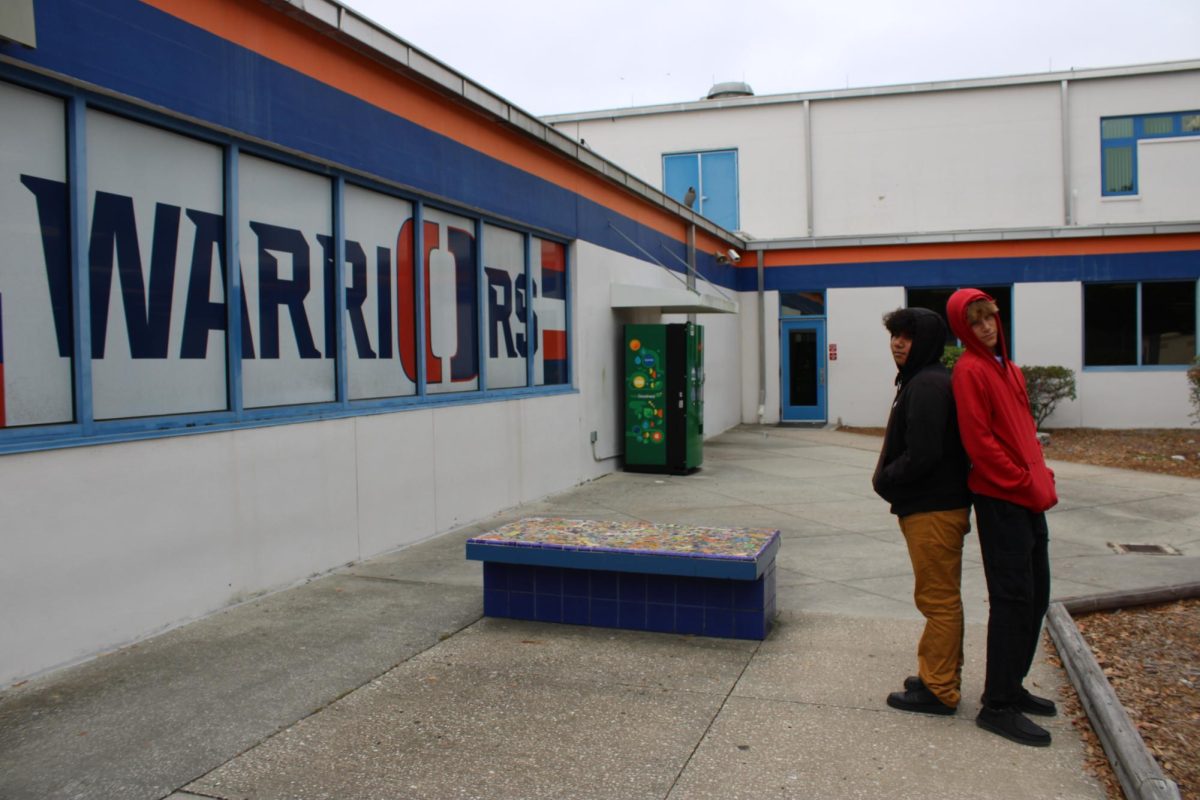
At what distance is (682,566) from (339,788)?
7.62 ft

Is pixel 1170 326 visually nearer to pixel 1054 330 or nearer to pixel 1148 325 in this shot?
pixel 1148 325

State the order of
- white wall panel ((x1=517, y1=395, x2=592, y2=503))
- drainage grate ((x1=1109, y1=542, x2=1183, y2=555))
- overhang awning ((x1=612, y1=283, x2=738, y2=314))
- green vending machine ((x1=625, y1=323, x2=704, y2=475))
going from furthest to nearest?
overhang awning ((x1=612, y1=283, x2=738, y2=314))
green vending machine ((x1=625, y1=323, x2=704, y2=475))
white wall panel ((x1=517, y1=395, x2=592, y2=503))
drainage grate ((x1=1109, y1=542, x2=1183, y2=555))

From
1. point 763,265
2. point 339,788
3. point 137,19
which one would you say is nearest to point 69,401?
point 137,19

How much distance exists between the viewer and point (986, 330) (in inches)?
169

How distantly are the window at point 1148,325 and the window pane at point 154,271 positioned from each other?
18.3 m

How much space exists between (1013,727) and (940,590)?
25.0 inches

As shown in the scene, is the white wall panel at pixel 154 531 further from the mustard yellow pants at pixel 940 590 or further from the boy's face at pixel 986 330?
the boy's face at pixel 986 330

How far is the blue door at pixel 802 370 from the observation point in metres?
21.2

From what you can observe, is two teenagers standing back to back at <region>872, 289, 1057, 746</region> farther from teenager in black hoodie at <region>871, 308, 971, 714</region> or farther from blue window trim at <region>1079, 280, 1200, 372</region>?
Answer: blue window trim at <region>1079, 280, 1200, 372</region>

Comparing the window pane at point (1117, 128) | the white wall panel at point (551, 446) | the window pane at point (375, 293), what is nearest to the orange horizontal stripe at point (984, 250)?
the window pane at point (1117, 128)

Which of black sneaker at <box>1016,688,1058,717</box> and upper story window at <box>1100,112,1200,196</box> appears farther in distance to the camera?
upper story window at <box>1100,112,1200,196</box>

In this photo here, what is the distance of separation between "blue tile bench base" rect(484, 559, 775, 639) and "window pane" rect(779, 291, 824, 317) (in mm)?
16069

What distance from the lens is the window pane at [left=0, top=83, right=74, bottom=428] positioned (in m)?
4.89

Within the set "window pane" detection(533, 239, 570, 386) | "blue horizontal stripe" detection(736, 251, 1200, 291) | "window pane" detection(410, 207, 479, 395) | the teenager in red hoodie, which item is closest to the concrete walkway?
the teenager in red hoodie
